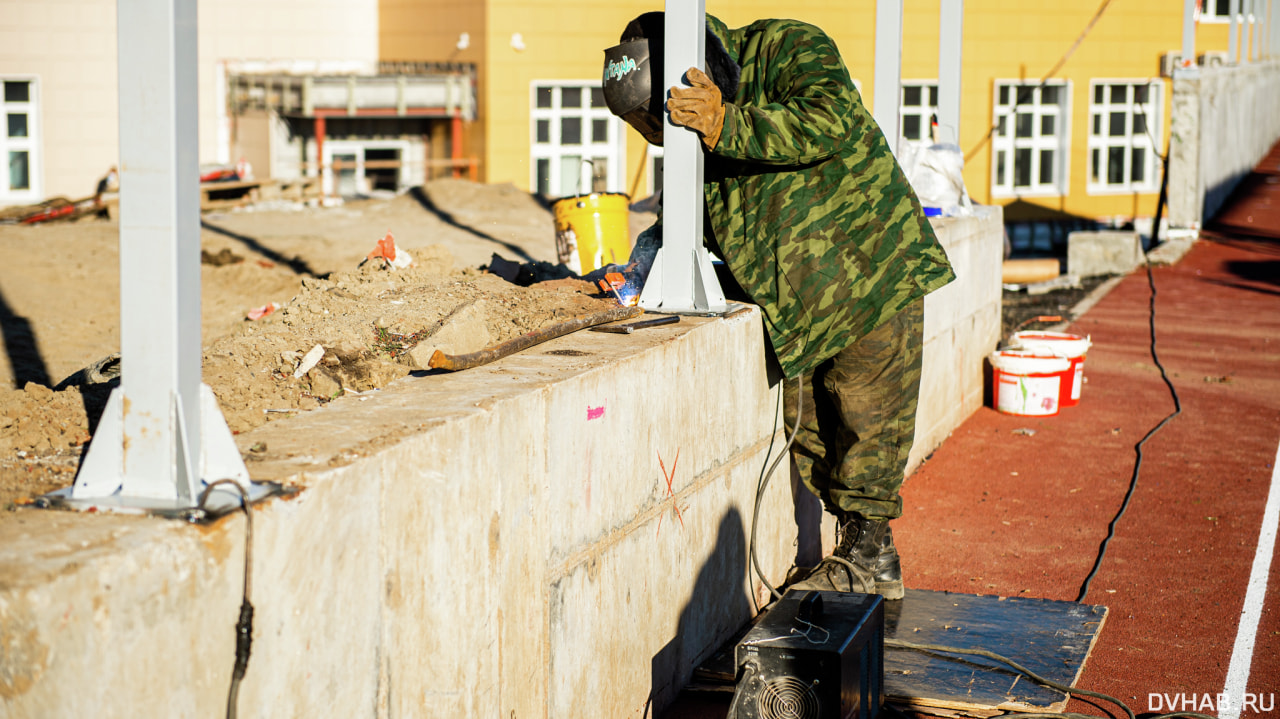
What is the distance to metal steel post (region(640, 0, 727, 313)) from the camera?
427 cm

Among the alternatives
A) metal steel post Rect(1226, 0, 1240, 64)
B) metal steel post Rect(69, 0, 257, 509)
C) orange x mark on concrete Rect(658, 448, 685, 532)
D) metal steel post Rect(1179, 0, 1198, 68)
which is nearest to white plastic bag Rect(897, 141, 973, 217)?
orange x mark on concrete Rect(658, 448, 685, 532)

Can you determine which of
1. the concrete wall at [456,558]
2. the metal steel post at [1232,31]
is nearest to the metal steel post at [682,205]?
the concrete wall at [456,558]

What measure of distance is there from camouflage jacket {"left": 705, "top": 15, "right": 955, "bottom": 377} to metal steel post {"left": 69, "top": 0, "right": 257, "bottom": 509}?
2406mm

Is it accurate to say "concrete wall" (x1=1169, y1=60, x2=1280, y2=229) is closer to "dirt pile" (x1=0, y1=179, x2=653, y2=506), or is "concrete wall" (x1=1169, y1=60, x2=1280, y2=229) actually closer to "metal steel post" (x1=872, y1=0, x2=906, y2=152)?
"dirt pile" (x1=0, y1=179, x2=653, y2=506)

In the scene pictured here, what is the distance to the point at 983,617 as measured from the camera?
15.7 feet

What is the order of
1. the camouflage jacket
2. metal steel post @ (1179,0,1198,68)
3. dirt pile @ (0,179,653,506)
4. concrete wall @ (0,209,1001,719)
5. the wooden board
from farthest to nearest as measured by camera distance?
A: 1. metal steel post @ (1179,0,1198,68)
2. the camouflage jacket
3. the wooden board
4. dirt pile @ (0,179,653,506)
5. concrete wall @ (0,209,1001,719)

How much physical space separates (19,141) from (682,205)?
2397 centimetres

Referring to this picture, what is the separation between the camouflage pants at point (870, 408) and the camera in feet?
15.4

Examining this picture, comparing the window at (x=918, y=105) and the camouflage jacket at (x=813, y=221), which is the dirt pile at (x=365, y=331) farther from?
the window at (x=918, y=105)

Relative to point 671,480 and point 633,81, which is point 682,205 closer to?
point 633,81

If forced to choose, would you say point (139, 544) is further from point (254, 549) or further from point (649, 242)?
point (649, 242)

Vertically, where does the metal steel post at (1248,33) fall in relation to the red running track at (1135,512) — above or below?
above

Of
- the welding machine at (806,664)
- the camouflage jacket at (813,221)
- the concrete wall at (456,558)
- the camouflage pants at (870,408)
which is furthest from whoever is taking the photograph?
the camouflage pants at (870,408)

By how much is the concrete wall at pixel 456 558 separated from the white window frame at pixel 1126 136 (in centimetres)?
2384
